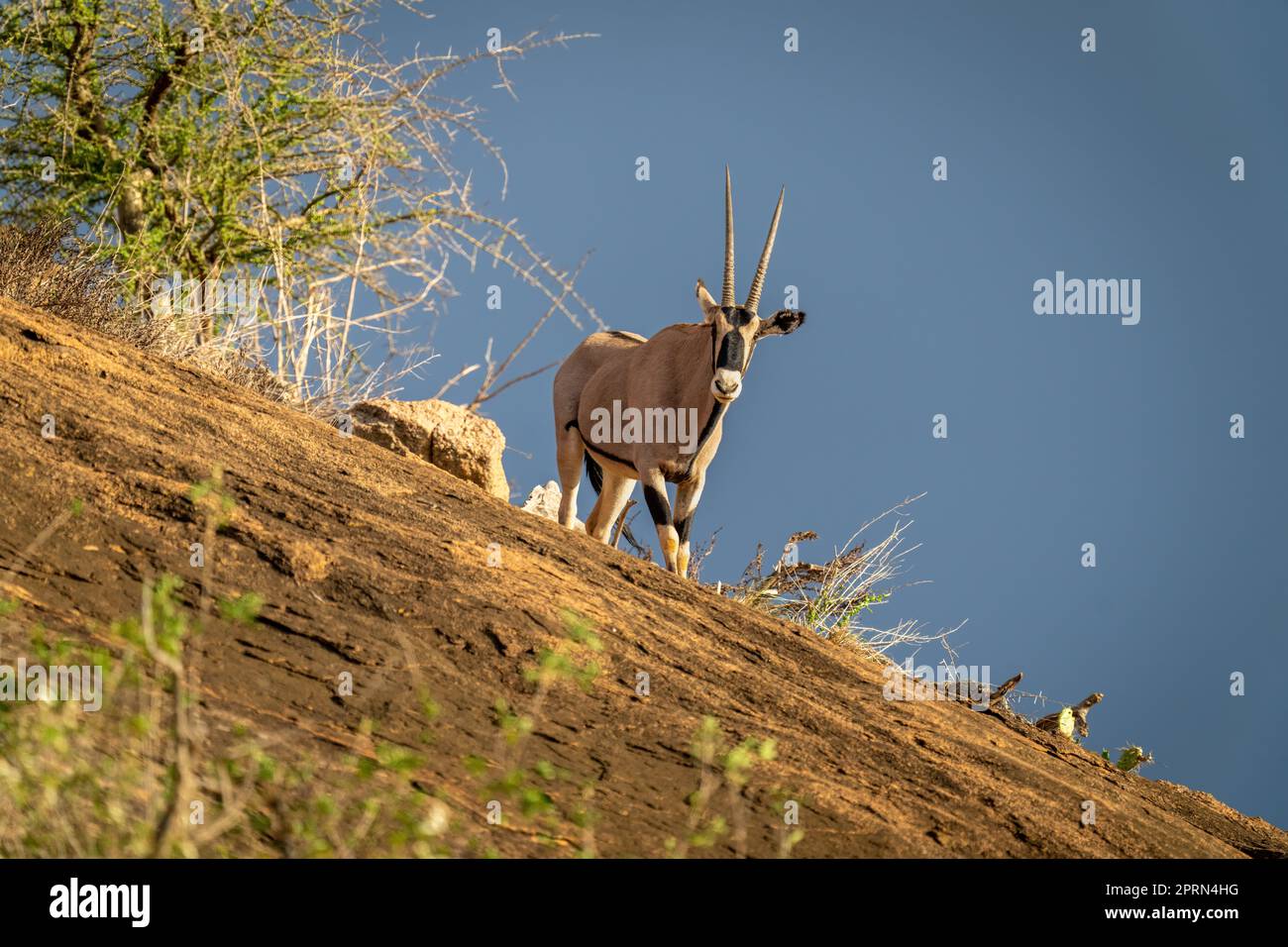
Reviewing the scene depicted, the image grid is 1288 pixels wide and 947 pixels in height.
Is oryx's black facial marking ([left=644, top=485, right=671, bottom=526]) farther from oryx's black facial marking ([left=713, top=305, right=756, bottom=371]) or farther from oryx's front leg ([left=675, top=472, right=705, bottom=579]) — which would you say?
oryx's black facial marking ([left=713, top=305, right=756, bottom=371])

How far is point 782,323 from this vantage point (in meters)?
8.78

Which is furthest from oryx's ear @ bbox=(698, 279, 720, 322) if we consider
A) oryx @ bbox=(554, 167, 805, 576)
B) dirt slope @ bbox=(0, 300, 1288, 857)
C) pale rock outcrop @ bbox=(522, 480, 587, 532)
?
pale rock outcrop @ bbox=(522, 480, 587, 532)

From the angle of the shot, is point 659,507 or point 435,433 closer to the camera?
point 659,507

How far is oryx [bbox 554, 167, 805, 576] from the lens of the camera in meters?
8.66

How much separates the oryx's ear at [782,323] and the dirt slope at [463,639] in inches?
75.8

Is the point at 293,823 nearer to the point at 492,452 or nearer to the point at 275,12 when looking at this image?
the point at 492,452

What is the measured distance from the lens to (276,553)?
19.1ft

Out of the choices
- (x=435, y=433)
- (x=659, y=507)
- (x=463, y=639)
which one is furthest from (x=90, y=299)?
(x=463, y=639)

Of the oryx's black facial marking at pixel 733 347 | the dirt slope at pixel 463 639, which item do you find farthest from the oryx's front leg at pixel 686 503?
the dirt slope at pixel 463 639

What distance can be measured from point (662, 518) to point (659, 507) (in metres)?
0.07

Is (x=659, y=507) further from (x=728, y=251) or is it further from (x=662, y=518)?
(x=728, y=251)

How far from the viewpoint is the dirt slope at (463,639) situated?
4949 mm
